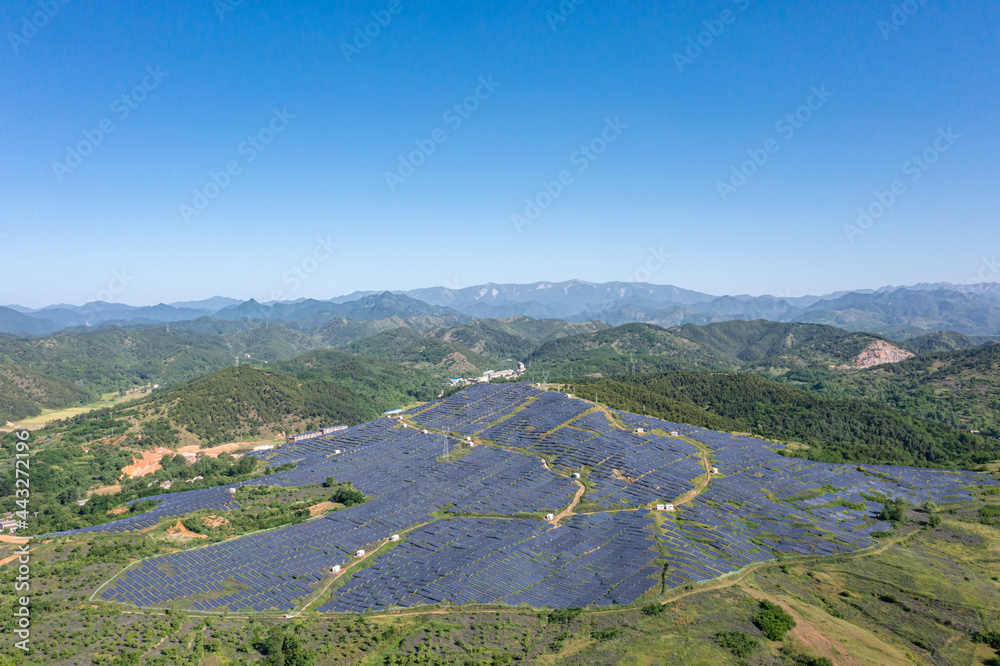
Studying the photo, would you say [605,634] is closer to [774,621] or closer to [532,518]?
[774,621]

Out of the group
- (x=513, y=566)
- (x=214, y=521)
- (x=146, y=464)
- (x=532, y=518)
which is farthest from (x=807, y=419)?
(x=146, y=464)

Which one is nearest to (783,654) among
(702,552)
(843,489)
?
(702,552)

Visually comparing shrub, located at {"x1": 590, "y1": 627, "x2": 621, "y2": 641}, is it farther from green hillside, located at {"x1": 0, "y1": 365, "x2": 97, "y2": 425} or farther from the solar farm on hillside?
green hillside, located at {"x1": 0, "y1": 365, "x2": 97, "y2": 425}

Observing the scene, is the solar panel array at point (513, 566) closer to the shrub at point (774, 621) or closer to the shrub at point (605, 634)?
the shrub at point (605, 634)

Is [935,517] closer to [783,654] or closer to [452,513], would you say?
[783,654]

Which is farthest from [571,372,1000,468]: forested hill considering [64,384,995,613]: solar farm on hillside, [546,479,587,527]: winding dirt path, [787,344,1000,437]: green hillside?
[546,479,587,527]: winding dirt path

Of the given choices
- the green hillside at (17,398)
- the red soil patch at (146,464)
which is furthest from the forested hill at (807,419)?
the green hillside at (17,398)
